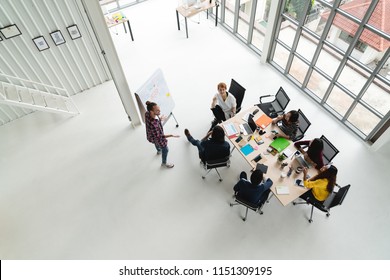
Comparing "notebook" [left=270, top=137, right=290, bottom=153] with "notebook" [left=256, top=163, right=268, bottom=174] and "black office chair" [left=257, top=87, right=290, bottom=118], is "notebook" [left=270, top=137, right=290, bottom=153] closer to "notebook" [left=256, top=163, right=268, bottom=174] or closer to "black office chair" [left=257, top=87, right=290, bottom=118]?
"notebook" [left=256, top=163, right=268, bottom=174]

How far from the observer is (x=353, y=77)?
510cm

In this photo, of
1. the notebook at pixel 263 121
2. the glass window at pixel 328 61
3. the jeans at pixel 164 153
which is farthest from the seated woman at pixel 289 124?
the jeans at pixel 164 153

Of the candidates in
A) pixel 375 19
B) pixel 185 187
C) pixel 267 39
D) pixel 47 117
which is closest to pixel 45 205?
pixel 47 117

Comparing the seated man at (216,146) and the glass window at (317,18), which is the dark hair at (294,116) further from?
the glass window at (317,18)

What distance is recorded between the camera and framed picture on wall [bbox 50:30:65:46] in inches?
211

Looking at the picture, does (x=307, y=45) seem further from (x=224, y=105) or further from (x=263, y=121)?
(x=224, y=105)

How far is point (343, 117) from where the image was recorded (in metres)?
5.55

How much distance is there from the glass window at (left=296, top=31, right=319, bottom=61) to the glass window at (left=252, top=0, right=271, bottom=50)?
127 centimetres

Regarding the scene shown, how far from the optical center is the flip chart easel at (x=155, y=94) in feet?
14.6

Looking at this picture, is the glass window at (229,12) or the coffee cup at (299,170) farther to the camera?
the glass window at (229,12)

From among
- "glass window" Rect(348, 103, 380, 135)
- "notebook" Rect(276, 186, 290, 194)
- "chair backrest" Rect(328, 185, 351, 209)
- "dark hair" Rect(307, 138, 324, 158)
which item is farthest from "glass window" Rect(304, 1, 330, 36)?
"notebook" Rect(276, 186, 290, 194)

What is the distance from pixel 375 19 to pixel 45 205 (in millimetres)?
6735

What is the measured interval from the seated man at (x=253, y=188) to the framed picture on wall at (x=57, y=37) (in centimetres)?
484

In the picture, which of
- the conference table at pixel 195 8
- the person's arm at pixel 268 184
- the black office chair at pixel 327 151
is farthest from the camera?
the conference table at pixel 195 8
